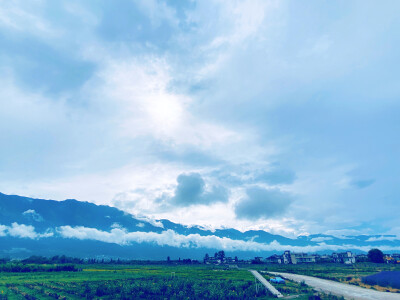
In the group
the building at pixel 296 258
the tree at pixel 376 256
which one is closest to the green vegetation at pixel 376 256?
the tree at pixel 376 256

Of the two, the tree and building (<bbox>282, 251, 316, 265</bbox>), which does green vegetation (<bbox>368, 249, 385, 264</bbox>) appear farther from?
building (<bbox>282, 251, 316, 265</bbox>)

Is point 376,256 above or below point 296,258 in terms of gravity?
below

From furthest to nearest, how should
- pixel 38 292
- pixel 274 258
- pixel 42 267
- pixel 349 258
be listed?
pixel 274 258 → pixel 349 258 → pixel 42 267 → pixel 38 292

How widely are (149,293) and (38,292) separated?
17279 millimetres

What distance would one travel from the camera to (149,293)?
4188cm

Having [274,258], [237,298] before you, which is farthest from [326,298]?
[274,258]

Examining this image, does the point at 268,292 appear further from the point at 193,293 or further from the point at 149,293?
the point at 149,293

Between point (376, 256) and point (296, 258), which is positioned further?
point (296, 258)

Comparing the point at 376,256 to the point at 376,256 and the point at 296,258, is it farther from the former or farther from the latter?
the point at 296,258

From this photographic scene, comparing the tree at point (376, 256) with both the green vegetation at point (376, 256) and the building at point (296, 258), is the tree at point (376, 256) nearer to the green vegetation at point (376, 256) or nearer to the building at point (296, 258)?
the green vegetation at point (376, 256)

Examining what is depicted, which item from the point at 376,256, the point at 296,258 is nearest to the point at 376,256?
the point at 376,256

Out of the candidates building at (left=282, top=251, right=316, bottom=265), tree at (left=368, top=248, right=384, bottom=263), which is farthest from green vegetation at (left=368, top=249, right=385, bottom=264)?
building at (left=282, top=251, right=316, bottom=265)

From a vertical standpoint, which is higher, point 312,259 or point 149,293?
point 312,259

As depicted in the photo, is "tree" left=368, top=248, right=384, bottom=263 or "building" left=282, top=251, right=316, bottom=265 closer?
"tree" left=368, top=248, right=384, bottom=263
